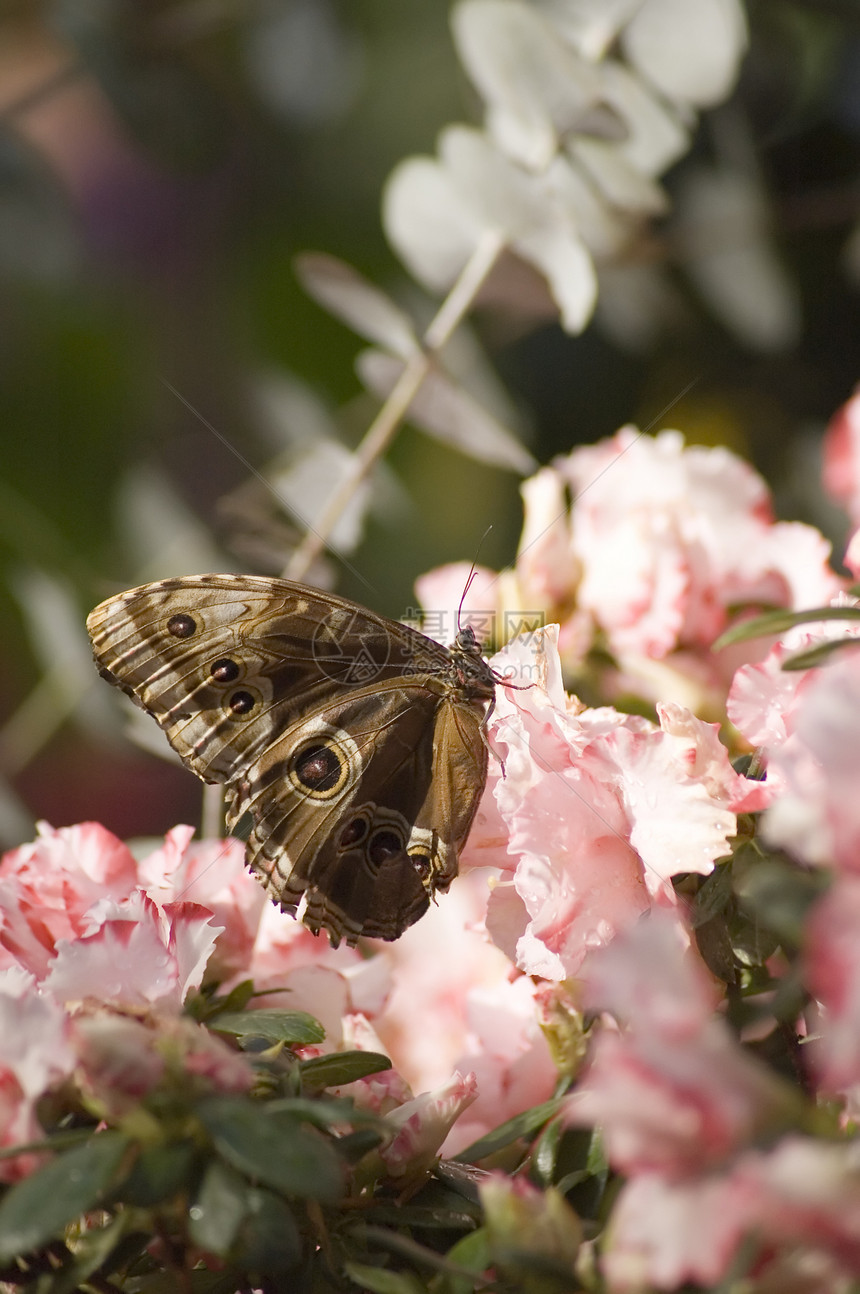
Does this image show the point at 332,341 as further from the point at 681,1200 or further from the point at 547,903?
the point at 681,1200

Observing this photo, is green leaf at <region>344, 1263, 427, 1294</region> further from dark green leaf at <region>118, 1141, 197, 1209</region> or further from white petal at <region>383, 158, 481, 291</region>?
white petal at <region>383, 158, 481, 291</region>

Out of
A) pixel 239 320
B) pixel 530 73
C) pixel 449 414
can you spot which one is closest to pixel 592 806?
pixel 449 414

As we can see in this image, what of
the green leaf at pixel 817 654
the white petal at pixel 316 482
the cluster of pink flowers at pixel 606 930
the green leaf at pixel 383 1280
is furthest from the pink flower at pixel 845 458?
the green leaf at pixel 383 1280

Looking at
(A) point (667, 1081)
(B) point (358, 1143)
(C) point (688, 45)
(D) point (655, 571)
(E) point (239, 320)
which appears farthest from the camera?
(E) point (239, 320)

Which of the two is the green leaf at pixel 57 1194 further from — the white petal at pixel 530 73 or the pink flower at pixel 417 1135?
the white petal at pixel 530 73

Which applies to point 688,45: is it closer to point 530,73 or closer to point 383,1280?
point 530,73

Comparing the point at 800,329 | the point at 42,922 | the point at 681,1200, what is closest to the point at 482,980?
the point at 42,922
